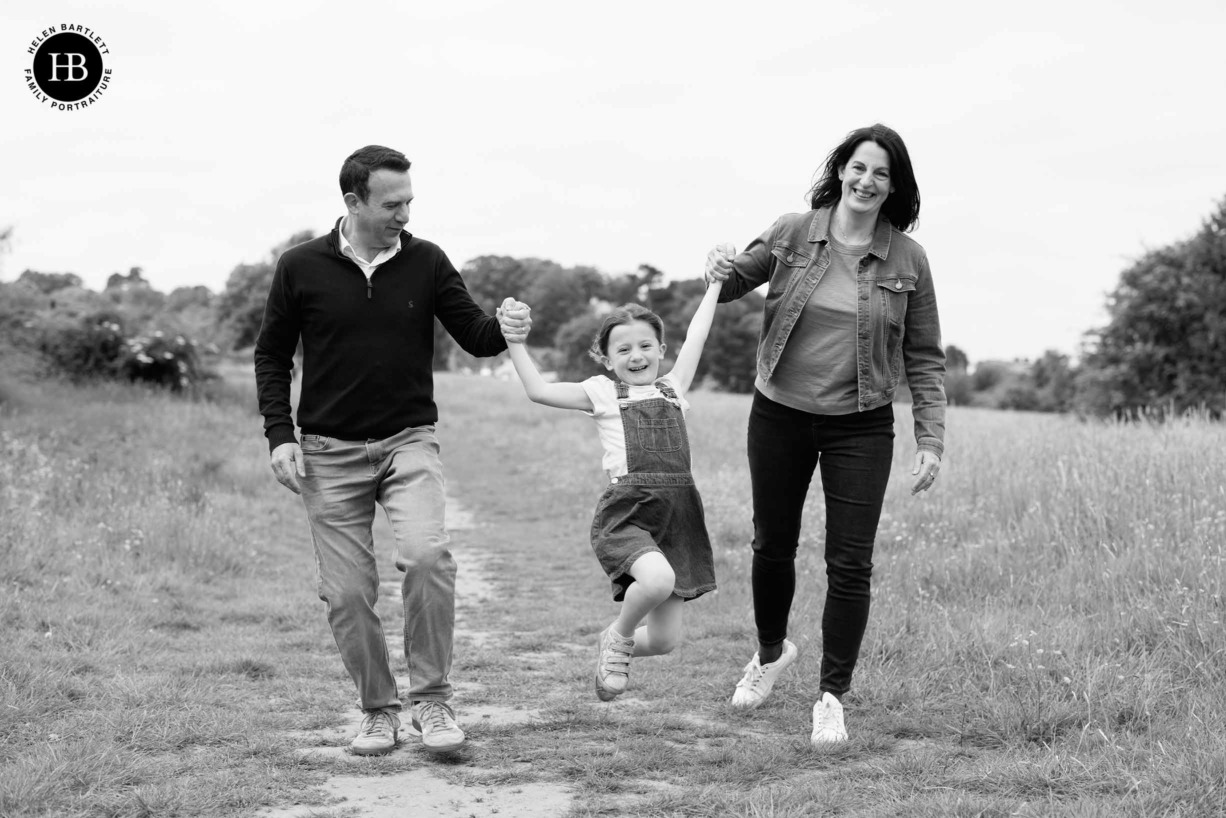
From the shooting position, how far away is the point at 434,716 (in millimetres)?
4504

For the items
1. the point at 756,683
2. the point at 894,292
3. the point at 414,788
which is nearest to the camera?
the point at 414,788

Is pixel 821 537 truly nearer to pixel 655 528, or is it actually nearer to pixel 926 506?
pixel 926 506

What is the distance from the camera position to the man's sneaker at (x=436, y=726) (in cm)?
440

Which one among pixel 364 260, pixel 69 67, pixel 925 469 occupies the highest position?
pixel 69 67

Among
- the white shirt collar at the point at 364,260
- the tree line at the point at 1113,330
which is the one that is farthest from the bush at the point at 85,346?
the white shirt collar at the point at 364,260

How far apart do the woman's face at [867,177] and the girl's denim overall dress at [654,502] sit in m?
1.19

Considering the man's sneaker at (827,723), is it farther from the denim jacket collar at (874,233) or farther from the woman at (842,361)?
the denim jacket collar at (874,233)

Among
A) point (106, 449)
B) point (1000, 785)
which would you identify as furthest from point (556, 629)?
point (106, 449)

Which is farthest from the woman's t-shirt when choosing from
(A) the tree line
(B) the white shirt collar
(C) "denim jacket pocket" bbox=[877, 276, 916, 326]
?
(A) the tree line

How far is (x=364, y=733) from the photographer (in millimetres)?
4570

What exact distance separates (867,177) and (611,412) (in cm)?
144

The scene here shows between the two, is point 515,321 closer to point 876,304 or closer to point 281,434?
point 281,434

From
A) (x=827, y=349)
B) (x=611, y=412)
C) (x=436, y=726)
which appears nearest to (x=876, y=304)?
(x=827, y=349)

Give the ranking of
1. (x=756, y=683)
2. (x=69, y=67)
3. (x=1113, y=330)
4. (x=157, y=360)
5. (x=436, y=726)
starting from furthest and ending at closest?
(x=157, y=360), (x=1113, y=330), (x=69, y=67), (x=756, y=683), (x=436, y=726)
